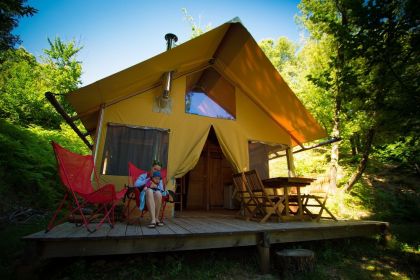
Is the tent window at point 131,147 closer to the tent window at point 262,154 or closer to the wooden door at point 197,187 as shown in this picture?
the tent window at point 262,154

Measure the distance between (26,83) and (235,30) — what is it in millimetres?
14005

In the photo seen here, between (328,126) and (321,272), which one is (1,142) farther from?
(328,126)

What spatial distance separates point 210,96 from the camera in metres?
6.04

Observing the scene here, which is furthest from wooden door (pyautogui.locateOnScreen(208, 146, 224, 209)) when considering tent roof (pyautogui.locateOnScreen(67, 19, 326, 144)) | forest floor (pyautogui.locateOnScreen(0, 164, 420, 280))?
forest floor (pyautogui.locateOnScreen(0, 164, 420, 280))

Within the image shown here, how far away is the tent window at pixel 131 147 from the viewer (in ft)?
15.4

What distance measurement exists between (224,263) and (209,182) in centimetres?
453

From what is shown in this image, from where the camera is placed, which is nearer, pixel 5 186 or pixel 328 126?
pixel 5 186

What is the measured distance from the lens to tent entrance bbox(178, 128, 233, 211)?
749 centimetres

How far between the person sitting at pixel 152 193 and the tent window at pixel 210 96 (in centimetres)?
242

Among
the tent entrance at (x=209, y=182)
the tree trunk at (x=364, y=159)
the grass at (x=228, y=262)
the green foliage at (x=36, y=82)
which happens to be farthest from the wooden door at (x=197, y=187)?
the green foliage at (x=36, y=82)

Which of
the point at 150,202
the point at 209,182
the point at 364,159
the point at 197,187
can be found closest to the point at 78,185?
the point at 150,202

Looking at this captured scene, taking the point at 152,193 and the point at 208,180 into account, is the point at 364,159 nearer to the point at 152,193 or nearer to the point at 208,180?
the point at 208,180

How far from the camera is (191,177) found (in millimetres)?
7594

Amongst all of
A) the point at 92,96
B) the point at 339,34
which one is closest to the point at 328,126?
the point at 339,34
